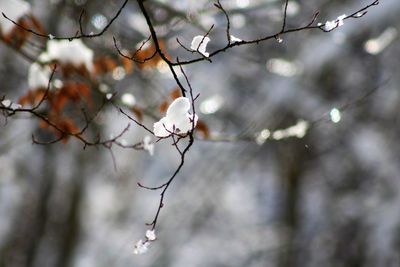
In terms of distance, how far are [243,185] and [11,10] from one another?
7752 mm

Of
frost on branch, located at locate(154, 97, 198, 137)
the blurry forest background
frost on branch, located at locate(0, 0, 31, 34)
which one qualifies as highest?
the blurry forest background

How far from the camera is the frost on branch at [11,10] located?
2.47m

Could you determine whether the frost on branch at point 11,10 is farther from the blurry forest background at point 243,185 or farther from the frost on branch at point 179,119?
the blurry forest background at point 243,185

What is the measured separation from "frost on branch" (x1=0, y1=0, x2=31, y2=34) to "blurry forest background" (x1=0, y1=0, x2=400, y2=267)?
462cm

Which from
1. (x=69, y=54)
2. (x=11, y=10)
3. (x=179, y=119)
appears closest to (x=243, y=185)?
(x=69, y=54)

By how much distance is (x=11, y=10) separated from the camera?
8.16ft

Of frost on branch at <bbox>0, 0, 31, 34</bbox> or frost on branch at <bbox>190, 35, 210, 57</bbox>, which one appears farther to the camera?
frost on branch at <bbox>0, 0, 31, 34</bbox>

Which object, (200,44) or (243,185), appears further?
(243,185)

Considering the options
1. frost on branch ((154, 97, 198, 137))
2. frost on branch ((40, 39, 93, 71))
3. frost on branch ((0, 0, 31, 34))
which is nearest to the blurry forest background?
frost on branch ((40, 39, 93, 71))

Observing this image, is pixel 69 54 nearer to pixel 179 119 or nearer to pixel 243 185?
pixel 179 119

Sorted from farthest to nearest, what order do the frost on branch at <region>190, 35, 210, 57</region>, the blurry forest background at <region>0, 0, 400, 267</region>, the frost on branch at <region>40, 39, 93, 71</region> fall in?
1. the blurry forest background at <region>0, 0, 400, 267</region>
2. the frost on branch at <region>40, 39, 93, 71</region>
3. the frost on branch at <region>190, 35, 210, 57</region>

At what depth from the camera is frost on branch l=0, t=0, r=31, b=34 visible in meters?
2.47

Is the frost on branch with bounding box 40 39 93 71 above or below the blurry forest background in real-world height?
below

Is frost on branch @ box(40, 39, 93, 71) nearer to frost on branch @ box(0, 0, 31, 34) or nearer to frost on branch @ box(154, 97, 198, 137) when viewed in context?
frost on branch @ box(0, 0, 31, 34)
